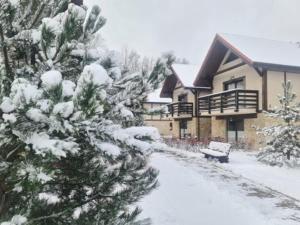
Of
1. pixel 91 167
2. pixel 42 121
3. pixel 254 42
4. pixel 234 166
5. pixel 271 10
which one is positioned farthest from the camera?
pixel 271 10

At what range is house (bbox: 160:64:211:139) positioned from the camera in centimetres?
2453

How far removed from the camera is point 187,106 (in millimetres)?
25375

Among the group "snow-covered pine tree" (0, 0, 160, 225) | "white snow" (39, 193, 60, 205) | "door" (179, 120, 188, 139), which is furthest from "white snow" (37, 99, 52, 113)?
"door" (179, 120, 188, 139)

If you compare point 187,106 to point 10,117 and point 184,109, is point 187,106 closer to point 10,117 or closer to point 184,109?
point 184,109

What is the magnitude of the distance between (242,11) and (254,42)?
715 centimetres

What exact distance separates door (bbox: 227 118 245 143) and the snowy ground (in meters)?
7.10

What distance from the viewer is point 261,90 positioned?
57.6 feet

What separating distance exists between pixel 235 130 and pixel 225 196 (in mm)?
12738

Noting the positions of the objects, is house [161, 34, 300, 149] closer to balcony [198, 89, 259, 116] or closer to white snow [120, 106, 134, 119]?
balcony [198, 89, 259, 116]

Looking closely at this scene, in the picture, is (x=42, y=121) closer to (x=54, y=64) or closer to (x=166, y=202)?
(x=54, y=64)

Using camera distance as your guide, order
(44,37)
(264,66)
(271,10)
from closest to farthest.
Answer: (44,37), (264,66), (271,10)

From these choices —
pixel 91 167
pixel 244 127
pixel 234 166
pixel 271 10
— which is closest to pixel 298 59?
pixel 244 127

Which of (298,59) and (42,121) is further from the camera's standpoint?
(298,59)

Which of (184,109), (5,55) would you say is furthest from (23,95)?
(184,109)
